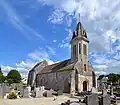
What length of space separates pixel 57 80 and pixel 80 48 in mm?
9518

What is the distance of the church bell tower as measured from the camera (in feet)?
158

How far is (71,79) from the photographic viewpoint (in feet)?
148

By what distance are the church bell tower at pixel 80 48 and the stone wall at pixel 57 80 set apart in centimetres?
402

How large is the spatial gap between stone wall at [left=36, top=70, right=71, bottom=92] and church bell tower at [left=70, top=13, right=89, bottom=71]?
4.02 meters

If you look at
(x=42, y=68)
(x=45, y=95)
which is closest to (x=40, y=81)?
(x=42, y=68)

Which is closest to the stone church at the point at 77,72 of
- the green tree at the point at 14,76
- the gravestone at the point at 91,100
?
the gravestone at the point at 91,100

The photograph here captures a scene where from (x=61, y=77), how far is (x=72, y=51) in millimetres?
6522

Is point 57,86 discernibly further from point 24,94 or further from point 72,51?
point 24,94

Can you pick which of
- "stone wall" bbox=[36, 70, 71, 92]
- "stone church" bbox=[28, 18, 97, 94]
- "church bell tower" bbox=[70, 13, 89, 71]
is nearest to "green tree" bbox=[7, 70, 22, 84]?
"stone wall" bbox=[36, 70, 71, 92]

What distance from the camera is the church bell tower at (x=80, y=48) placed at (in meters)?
48.2

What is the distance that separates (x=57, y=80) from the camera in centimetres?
5109

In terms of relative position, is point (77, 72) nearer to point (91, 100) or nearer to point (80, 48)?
point (80, 48)

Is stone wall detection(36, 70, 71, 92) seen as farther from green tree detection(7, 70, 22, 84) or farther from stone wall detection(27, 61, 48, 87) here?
green tree detection(7, 70, 22, 84)

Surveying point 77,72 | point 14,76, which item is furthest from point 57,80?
point 14,76
